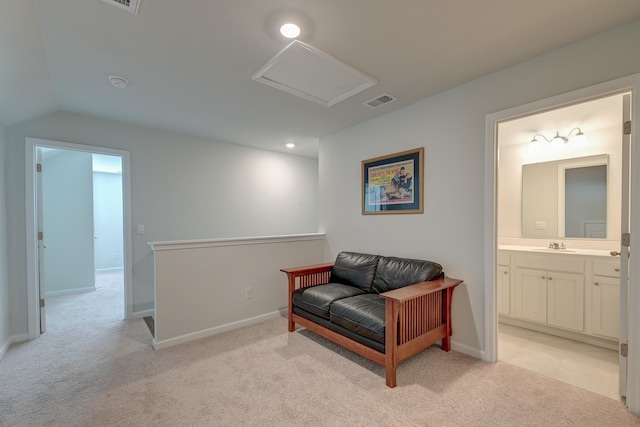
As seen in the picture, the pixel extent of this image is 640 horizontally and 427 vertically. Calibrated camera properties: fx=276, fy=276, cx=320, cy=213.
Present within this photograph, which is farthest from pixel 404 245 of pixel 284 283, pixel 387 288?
pixel 284 283

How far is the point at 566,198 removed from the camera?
318cm

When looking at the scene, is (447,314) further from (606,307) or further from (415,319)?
(606,307)

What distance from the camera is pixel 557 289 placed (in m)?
2.82

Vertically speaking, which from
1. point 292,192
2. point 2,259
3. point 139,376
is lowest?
point 139,376

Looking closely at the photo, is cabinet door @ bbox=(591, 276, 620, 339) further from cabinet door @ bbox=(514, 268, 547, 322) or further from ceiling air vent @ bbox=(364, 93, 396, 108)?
ceiling air vent @ bbox=(364, 93, 396, 108)

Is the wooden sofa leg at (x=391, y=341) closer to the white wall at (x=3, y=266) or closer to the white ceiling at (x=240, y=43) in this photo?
the white ceiling at (x=240, y=43)

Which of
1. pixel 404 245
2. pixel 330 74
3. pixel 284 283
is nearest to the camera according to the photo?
pixel 330 74

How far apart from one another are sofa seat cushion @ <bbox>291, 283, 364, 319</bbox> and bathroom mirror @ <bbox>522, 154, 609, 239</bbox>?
2.45 metres

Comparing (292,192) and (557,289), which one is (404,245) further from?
(292,192)

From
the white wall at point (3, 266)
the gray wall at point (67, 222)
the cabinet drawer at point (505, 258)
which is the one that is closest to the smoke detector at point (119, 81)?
the white wall at point (3, 266)

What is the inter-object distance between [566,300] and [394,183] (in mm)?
2051

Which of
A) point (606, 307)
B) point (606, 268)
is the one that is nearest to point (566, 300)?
point (606, 307)

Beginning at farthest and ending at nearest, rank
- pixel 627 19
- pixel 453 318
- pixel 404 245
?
pixel 404 245
pixel 453 318
pixel 627 19

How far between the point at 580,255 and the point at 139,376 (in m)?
4.05
